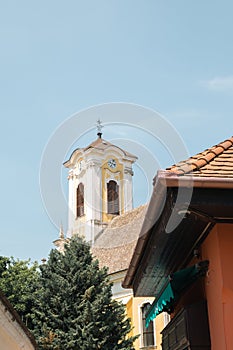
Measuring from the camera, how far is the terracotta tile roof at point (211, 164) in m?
5.46

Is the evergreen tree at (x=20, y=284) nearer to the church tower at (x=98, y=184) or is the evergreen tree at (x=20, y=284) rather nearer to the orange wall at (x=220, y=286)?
the church tower at (x=98, y=184)

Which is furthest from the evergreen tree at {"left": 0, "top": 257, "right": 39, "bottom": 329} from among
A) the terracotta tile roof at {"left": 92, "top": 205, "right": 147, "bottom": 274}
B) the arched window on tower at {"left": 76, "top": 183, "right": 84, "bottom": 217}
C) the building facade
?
the arched window on tower at {"left": 76, "top": 183, "right": 84, "bottom": 217}

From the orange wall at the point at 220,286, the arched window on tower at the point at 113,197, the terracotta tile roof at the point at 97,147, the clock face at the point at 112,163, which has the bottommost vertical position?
the orange wall at the point at 220,286

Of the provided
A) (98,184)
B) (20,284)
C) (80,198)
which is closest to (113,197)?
(98,184)

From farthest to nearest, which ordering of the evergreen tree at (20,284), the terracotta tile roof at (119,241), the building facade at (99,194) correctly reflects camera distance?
the building facade at (99,194)
the terracotta tile roof at (119,241)
the evergreen tree at (20,284)

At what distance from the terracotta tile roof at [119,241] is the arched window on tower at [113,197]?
227 cm

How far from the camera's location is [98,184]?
1683 inches

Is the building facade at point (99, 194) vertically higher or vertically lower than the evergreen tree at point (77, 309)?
higher

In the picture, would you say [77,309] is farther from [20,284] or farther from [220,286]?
[220,286]

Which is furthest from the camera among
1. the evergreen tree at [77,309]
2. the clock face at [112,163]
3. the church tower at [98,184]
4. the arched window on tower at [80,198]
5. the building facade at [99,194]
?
the clock face at [112,163]

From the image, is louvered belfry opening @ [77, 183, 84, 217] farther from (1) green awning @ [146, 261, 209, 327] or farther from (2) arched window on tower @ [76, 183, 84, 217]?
(1) green awning @ [146, 261, 209, 327]

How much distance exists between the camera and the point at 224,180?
5297mm

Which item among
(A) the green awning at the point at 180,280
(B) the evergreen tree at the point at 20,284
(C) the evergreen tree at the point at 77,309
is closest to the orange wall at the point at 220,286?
(A) the green awning at the point at 180,280

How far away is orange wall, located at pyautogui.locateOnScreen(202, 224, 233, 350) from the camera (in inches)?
219
